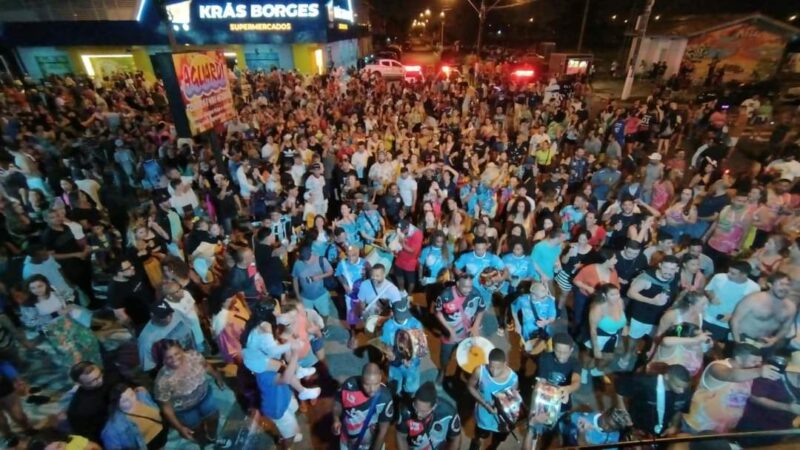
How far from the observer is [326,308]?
5.32 m

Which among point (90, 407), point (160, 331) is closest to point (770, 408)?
point (160, 331)

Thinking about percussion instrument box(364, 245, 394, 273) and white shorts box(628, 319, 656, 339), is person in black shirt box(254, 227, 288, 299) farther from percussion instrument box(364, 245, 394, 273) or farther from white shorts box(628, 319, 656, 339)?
white shorts box(628, 319, 656, 339)

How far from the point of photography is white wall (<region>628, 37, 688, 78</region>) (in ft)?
76.8

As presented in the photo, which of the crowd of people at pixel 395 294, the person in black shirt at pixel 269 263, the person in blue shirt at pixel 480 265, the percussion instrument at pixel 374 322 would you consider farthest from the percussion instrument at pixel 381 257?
the person in black shirt at pixel 269 263

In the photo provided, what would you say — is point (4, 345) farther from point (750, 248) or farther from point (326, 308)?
point (750, 248)

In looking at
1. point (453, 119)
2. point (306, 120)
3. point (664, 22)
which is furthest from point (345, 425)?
point (664, 22)

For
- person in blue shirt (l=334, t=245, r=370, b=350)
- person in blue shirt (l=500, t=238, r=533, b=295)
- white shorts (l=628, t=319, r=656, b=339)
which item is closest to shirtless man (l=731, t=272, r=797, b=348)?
white shorts (l=628, t=319, r=656, b=339)

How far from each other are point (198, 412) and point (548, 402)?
126 inches

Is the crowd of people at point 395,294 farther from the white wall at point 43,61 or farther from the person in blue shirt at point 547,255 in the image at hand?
the white wall at point 43,61

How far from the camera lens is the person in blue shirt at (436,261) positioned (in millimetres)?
5371

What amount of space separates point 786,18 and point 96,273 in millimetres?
36812

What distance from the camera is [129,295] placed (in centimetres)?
455

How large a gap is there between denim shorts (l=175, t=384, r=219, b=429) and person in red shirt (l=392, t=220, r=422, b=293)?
9.80 feet

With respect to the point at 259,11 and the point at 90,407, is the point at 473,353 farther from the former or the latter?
the point at 259,11
